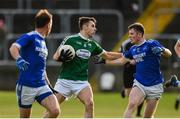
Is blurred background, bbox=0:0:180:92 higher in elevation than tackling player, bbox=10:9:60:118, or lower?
lower

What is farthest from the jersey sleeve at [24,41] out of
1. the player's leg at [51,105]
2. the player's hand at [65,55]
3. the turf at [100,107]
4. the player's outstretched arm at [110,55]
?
the turf at [100,107]

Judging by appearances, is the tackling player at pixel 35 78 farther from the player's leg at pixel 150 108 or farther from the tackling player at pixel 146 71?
the player's leg at pixel 150 108

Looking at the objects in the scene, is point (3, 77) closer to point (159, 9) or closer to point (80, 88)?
point (159, 9)

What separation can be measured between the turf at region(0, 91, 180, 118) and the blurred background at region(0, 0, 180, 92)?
142 cm

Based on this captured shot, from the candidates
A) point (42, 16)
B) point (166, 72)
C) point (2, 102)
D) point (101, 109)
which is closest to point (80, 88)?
point (42, 16)

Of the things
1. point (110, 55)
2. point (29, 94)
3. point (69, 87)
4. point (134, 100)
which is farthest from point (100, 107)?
point (29, 94)

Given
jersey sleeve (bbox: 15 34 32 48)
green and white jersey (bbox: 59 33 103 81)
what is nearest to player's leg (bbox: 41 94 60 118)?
jersey sleeve (bbox: 15 34 32 48)

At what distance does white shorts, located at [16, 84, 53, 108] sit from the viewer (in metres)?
17.2

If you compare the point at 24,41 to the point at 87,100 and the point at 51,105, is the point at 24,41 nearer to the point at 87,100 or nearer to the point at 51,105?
the point at 51,105

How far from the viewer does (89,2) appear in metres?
37.9

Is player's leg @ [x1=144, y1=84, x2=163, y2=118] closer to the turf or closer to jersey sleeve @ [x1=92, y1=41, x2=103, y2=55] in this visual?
jersey sleeve @ [x1=92, y1=41, x2=103, y2=55]

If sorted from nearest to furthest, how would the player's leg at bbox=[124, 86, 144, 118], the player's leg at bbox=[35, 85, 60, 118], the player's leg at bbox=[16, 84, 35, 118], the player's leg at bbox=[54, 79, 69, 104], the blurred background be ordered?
1. the player's leg at bbox=[35, 85, 60, 118]
2. the player's leg at bbox=[16, 84, 35, 118]
3. the player's leg at bbox=[124, 86, 144, 118]
4. the player's leg at bbox=[54, 79, 69, 104]
5. the blurred background

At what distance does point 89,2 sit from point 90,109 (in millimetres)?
19322

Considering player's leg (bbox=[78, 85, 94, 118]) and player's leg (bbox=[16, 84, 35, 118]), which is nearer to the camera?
player's leg (bbox=[16, 84, 35, 118])
